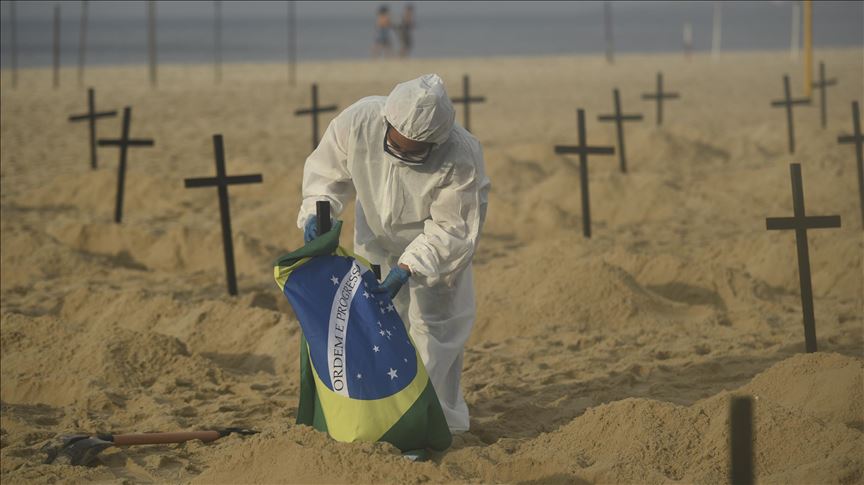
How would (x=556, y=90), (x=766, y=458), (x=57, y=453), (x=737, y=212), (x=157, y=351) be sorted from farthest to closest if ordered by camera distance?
(x=556, y=90)
(x=737, y=212)
(x=157, y=351)
(x=57, y=453)
(x=766, y=458)

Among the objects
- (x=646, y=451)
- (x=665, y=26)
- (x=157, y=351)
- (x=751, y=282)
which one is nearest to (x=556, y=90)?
(x=751, y=282)

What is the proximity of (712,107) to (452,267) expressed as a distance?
19181 millimetres

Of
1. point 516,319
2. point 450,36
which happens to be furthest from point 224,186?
point 450,36

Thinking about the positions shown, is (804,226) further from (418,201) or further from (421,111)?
(421,111)

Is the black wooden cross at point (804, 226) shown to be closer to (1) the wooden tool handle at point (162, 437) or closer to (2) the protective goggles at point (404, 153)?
(2) the protective goggles at point (404, 153)

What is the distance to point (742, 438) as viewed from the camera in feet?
10.3

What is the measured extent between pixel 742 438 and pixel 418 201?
264 cm

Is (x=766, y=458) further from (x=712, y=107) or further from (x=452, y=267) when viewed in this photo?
(x=712, y=107)

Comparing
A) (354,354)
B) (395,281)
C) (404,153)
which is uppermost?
(404,153)

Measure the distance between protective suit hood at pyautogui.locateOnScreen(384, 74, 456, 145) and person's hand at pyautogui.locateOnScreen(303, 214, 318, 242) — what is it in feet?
2.08

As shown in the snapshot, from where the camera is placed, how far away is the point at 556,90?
26891 mm

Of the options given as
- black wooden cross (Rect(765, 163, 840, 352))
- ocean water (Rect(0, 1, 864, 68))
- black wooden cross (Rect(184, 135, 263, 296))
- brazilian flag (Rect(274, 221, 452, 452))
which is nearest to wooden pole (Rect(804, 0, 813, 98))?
ocean water (Rect(0, 1, 864, 68))

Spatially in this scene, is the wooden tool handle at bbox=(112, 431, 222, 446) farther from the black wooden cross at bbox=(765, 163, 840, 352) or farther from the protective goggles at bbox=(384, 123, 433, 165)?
the black wooden cross at bbox=(765, 163, 840, 352)

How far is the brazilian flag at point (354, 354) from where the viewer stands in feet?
16.9
